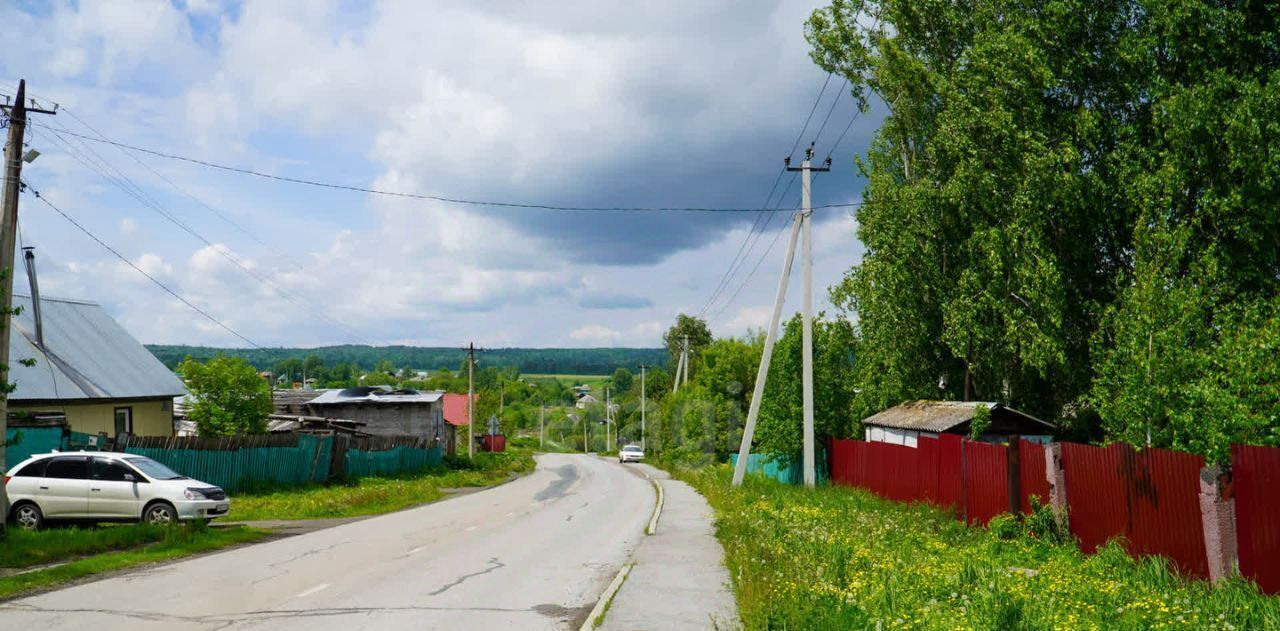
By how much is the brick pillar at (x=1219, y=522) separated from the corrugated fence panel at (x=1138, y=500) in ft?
2.31

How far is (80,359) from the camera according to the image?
3259 centimetres

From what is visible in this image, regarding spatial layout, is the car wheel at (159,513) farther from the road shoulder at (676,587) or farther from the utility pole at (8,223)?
the road shoulder at (676,587)

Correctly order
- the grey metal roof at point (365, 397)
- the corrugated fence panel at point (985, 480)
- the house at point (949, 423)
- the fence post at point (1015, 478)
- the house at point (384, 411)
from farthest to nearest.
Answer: the house at point (384, 411) → the grey metal roof at point (365, 397) → the house at point (949, 423) → the corrugated fence panel at point (985, 480) → the fence post at point (1015, 478)

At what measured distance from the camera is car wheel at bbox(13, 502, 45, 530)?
19422 mm

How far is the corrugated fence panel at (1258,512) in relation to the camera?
9.84 metres

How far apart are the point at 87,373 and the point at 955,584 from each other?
3174cm

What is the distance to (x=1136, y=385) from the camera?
18.5 m

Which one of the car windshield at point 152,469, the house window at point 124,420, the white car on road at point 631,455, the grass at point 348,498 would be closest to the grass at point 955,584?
the car windshield at point 152,469

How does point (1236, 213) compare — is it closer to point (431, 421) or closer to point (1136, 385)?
point (1136, 385)

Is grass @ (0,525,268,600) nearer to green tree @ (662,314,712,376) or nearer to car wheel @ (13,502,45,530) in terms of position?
car wheel @ (13,502,45,530)

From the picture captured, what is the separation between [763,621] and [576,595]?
401cm

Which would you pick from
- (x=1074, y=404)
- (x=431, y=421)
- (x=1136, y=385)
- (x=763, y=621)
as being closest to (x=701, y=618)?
(x=763, y=621)

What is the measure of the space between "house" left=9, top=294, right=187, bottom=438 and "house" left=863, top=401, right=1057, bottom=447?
24.0m

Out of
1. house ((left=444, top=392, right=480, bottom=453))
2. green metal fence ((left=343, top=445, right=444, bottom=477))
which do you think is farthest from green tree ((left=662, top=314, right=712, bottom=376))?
green metal fence ((left=343, top=445, right=444, bottom=477))
